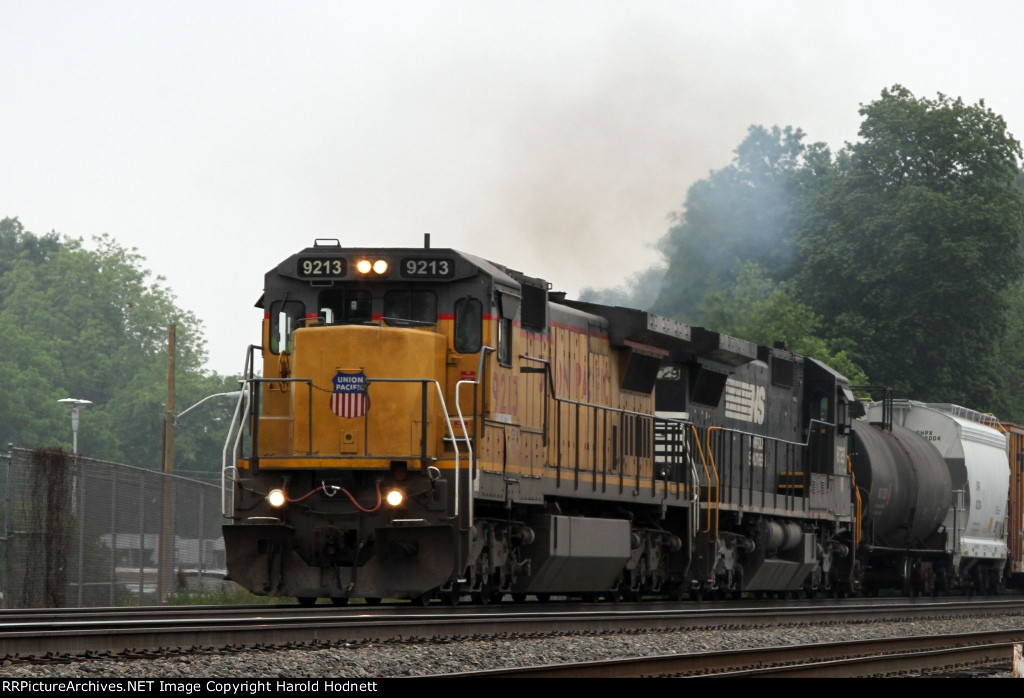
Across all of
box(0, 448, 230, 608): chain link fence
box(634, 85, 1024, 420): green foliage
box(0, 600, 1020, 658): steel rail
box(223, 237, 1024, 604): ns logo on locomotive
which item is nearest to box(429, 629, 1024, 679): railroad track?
box(0, 600, 1020, 658): steel rail

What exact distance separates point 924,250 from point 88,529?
41.0m

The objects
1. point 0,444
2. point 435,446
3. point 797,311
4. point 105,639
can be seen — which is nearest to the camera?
point 105,639

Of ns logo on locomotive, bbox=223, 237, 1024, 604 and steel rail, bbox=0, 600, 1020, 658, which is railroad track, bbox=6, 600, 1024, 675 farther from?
ns logo on locomotive, bbox=223, 237, 1024, 604

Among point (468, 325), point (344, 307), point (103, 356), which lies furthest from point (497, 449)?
point (103, 356)

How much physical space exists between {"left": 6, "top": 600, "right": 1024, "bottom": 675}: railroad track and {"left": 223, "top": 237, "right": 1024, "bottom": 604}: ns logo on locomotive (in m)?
0.64

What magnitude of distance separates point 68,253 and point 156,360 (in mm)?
9497

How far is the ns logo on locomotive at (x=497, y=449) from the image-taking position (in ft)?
51.4

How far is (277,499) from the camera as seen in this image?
15727mm

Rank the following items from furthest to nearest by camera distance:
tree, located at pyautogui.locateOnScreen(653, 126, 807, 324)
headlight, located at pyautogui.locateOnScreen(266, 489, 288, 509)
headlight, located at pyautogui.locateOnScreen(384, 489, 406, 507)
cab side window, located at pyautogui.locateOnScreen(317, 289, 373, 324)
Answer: tree, located at pyautogui.locateOnScreen(653, 126, 807, 324)
cab side window, located at pyautogui.locateOnScreen(317, 289, 373, 324)
headlight, located at pyautogui.locateOnScreen(266, 489, 288, 509)
headlight, located at pyautogui.locateOnScreen(384, 489, 406, 507)

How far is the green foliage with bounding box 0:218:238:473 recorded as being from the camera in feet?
265

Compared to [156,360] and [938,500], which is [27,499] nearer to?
[938,500]

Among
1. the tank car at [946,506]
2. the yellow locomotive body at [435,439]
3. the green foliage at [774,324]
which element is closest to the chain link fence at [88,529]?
the yellow locomotive body at [435,439]

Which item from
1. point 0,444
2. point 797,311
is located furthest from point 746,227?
point 0,444

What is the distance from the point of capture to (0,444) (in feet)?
257
